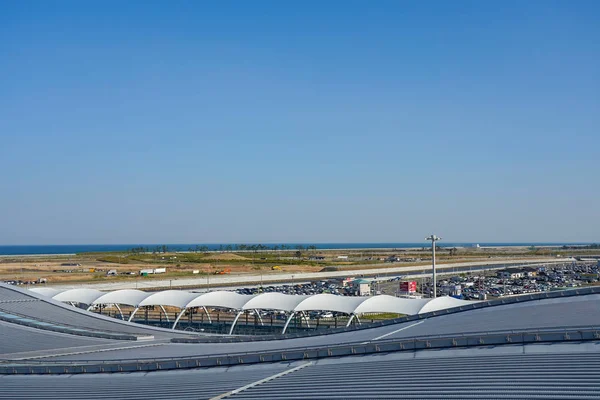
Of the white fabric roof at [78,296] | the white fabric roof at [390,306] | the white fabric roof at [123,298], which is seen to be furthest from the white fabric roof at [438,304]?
the white fabric roof at [78,296]

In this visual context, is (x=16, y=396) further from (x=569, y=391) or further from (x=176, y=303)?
(x=176, y=303)

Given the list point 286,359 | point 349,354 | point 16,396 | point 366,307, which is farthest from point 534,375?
point 366,307

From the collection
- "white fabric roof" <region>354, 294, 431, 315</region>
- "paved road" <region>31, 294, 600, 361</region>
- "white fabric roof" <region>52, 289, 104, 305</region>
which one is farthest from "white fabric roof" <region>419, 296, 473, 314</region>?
"white fabric roof" <region>52, 289, 104, 305</region>

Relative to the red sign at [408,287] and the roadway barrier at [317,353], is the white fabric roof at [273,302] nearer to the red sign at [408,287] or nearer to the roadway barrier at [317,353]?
the roadway barrier at [317,353]

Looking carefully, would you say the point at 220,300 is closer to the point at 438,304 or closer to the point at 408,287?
the point at 438,304

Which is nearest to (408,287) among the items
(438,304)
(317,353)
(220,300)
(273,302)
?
(438,304)

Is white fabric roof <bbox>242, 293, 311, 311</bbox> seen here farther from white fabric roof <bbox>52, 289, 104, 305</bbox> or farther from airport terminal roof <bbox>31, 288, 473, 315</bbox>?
white fabric roof <bbox>52, 289, 104, 305</bbox>

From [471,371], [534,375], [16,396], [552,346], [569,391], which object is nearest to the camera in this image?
[569,391]

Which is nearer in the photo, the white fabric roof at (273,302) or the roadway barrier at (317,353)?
the roadway barrier at (317,353)

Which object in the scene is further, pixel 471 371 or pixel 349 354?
pixel 349 354
